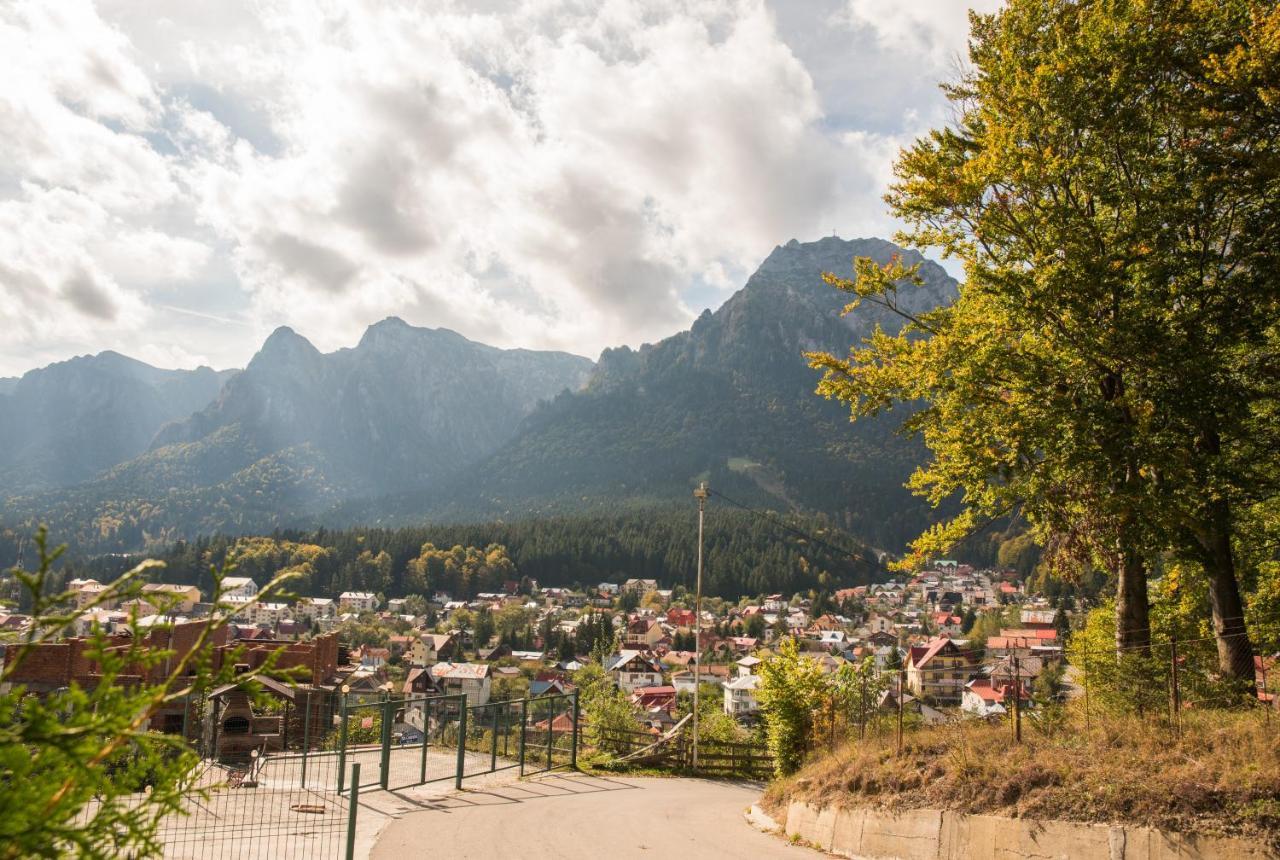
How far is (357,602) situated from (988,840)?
156 m

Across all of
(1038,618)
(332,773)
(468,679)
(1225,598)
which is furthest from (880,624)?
(1225,598)

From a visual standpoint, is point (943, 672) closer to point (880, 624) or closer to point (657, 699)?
point (657, 699)

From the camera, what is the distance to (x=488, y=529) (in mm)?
196250

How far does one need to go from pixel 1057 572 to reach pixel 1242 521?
10.9 ft

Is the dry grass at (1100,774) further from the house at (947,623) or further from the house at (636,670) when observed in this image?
the house at (947,623)

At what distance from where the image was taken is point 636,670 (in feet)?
321

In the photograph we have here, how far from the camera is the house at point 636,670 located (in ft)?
311

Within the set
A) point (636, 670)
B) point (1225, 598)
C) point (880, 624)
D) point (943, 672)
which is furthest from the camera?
point (880, 624)

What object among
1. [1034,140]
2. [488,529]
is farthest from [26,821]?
[488,529]

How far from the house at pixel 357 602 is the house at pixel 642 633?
5195 cm

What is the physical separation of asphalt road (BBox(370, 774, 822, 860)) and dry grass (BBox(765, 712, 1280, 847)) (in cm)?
216

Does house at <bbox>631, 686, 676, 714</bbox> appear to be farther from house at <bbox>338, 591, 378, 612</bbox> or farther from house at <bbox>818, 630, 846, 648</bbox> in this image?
house at <bbox>338, 591, 378, 612</bbox>

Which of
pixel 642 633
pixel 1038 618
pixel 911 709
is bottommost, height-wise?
pixel 642 633

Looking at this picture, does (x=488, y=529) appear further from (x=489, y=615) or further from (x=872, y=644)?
(x=872, y=644)
